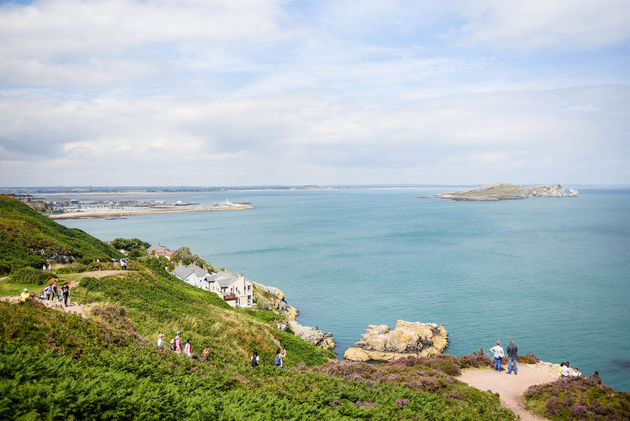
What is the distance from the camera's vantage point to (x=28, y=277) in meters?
23.5

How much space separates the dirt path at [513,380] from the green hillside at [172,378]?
3.02ft

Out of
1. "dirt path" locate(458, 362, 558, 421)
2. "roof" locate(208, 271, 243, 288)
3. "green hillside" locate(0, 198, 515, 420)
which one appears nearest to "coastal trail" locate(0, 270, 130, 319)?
"green hillside" locate(0, 198, 515, 420)

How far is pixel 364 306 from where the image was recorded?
161 feet

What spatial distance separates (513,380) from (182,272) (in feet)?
138

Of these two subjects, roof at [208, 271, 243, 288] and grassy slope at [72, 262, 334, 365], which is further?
roof at [208, 271, 243, 288]

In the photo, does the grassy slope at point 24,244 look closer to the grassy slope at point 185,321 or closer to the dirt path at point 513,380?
the grassy slope at point 185,321

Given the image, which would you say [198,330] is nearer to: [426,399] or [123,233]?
[426,399]

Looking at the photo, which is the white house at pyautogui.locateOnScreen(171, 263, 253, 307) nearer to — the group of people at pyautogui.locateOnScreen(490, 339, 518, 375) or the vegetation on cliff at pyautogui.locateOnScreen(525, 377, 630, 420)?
the group of people at pyautogui.locateOnScreen(490, 339, 518, 375)

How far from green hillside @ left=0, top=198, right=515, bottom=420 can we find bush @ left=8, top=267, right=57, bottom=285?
2.64ft

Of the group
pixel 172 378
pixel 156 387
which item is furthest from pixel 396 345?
pixel 156 387

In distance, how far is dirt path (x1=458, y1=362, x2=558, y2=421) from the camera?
52.5 feet

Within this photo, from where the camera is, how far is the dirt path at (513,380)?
16.0 meters

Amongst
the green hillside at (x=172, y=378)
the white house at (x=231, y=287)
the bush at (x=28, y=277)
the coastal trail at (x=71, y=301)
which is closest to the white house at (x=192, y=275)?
the white house at (x=231, y=287)

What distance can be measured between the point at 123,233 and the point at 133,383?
120777 millimetres
